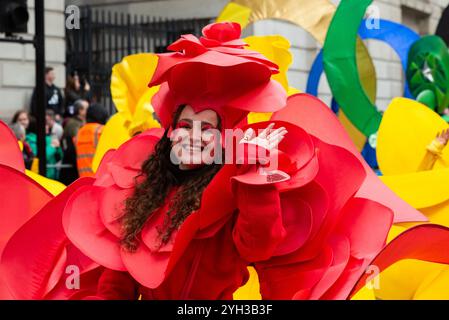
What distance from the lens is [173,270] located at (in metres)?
3.55

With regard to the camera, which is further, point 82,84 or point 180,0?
point 180,0

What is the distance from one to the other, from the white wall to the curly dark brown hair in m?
8.94

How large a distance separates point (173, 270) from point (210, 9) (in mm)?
12642

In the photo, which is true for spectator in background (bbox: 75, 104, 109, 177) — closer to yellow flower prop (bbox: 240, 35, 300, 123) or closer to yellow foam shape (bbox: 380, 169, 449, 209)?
yellow flower prop (bbox: 240, 35, 300, 123)

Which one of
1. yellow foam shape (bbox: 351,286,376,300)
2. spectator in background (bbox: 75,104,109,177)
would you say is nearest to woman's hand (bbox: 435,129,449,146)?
yellow foam shape (bbox: 351,286,376,300)

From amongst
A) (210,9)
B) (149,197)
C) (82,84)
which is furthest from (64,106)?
(149,197)

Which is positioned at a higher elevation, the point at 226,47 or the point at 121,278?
the point at 226,47

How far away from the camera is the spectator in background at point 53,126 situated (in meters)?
10.9

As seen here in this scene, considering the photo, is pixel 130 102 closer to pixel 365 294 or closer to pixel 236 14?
pixel 236 14

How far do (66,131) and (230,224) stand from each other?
7146 mm

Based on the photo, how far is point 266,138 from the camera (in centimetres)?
328

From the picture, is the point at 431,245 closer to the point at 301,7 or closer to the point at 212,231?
the point at 212,231

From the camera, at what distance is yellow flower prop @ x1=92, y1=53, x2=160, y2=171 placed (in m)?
6.10

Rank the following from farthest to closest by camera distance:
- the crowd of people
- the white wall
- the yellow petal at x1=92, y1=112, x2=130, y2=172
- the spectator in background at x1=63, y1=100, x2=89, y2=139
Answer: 1. the white wall
2. the spectator in background at x1=63, y1=100, x2=89, y2=139
3. the crowd of people
4. the yellow petal at x1=92, y1=112, x2=130, y2=172
